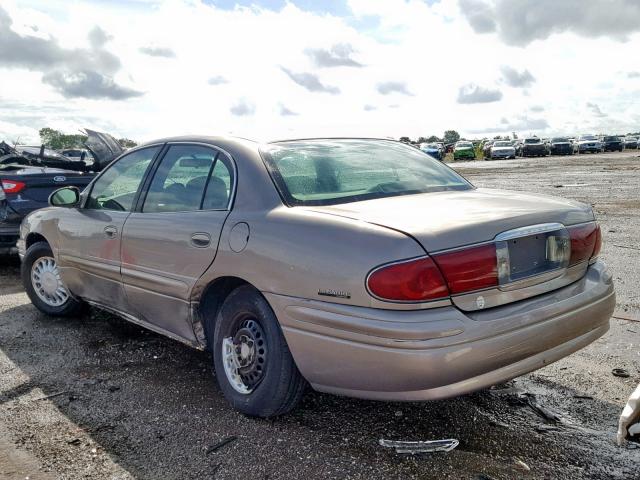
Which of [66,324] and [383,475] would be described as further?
[66,324]

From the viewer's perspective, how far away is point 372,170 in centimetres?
371

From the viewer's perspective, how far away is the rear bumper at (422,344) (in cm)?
266

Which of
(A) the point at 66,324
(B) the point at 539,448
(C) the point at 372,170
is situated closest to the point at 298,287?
(C) the point at 372,170

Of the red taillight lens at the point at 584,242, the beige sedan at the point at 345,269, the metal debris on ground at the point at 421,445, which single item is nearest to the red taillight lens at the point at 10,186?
the beige sedan at the point at 345,269

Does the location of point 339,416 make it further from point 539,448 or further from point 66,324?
point 66,324

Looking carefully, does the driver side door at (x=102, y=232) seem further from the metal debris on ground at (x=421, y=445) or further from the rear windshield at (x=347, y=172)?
the metal debris on ground at (x=421, y=445)

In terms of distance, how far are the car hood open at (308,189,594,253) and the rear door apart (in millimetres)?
765

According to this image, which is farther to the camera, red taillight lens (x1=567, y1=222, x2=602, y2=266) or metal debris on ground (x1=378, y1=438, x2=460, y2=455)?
red taillight lens (x1=567, y1=222, x2=602, y2=266)

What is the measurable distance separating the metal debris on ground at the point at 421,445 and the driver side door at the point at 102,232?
2207 mm

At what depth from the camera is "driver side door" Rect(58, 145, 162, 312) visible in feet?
14.3

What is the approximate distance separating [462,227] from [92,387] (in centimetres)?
260

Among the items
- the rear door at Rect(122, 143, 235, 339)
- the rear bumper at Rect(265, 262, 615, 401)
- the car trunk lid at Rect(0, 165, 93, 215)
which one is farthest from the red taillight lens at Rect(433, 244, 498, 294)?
the car trunk lid at Rect(0, 165, 93, 215)

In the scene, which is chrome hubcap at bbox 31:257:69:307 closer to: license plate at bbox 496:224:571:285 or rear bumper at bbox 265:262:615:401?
rear bumper at bbox 265:262:615:401

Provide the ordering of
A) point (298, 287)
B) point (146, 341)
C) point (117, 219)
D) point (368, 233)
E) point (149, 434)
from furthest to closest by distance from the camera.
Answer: point (146, 341), point (117, 219), point (149, 434), point (298, 287), point (368, 233)
